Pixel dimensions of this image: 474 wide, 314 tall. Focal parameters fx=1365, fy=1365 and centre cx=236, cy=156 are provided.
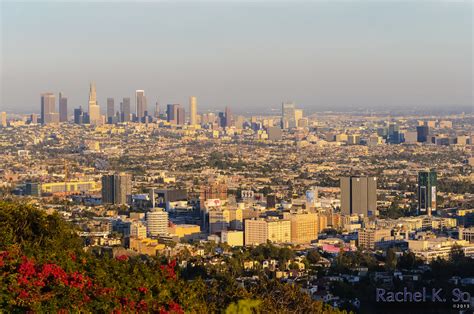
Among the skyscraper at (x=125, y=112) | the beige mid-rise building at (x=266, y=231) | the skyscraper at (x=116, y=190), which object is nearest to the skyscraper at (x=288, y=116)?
the skyscraper at (x=125, y=112)

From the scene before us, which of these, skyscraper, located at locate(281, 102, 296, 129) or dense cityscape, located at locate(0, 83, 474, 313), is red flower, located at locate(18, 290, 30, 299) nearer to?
dense cityscape, located at locate(0, 83, 474, 313)

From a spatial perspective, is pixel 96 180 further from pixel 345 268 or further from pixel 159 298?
pixel 159 298

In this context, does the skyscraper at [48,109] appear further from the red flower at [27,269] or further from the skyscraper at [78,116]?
the red flower at [27,269]

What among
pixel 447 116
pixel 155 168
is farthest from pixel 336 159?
pixel 447 116

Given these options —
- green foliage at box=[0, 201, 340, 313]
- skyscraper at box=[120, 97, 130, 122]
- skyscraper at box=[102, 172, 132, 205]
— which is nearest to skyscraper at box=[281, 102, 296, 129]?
skyscraper at box=[120, 97, 130, 122]

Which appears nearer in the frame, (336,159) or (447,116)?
(336,159)
